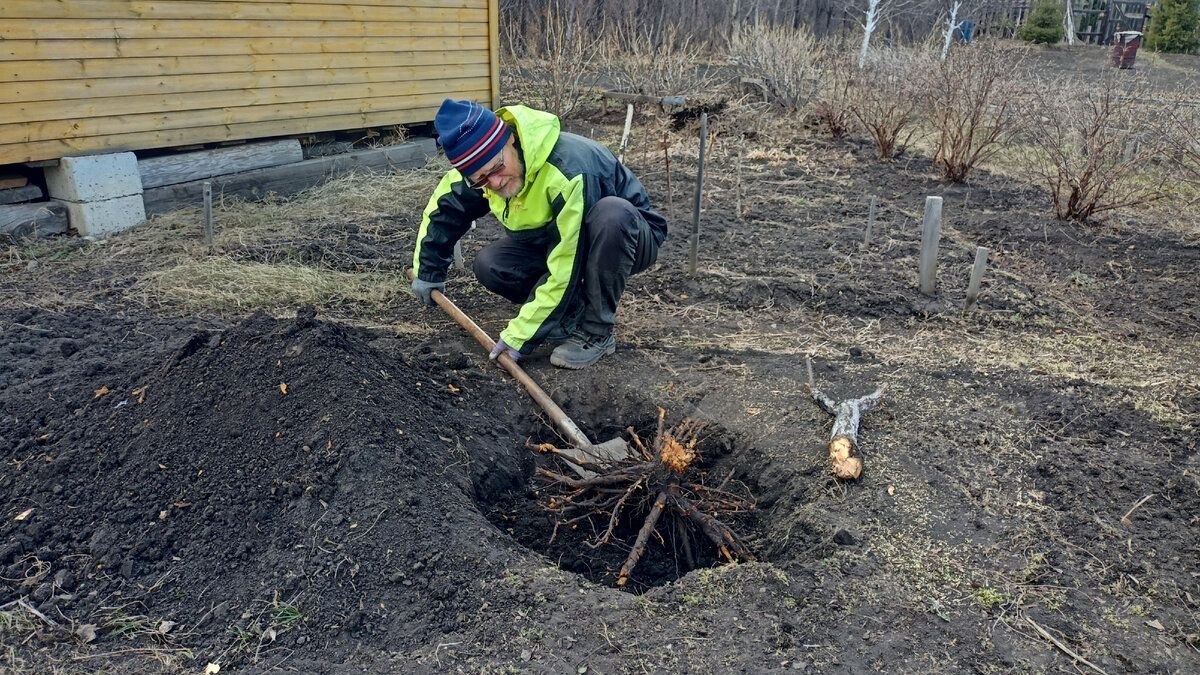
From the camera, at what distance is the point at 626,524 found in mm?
3270

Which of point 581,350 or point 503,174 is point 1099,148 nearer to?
point 581,350

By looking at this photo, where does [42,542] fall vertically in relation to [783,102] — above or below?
below

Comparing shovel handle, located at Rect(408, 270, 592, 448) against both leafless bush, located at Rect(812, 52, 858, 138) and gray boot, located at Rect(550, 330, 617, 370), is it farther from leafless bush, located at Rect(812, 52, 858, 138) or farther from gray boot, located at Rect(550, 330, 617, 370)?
leafless bush, located at Rect(812, 52, 858, 138)

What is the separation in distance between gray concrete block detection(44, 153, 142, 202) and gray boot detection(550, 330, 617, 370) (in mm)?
3996

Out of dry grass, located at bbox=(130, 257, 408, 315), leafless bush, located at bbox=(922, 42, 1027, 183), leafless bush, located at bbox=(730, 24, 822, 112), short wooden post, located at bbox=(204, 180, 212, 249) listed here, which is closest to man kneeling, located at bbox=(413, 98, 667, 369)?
dry grass, located at bbox=(130, 257, 408, 315)

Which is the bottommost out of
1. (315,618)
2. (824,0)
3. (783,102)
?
(315,618)

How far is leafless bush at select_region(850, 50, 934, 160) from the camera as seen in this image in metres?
8.52

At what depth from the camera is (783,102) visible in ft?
37.1

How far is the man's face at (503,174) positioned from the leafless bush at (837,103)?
6.49 m

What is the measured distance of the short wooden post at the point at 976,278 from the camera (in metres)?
4.61

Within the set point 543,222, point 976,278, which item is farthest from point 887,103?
point 543,222

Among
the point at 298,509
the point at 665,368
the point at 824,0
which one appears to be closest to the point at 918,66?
the point at 665,368

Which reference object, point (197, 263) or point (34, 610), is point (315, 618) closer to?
point (34, 610)

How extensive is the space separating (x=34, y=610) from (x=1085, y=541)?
3.29 m
